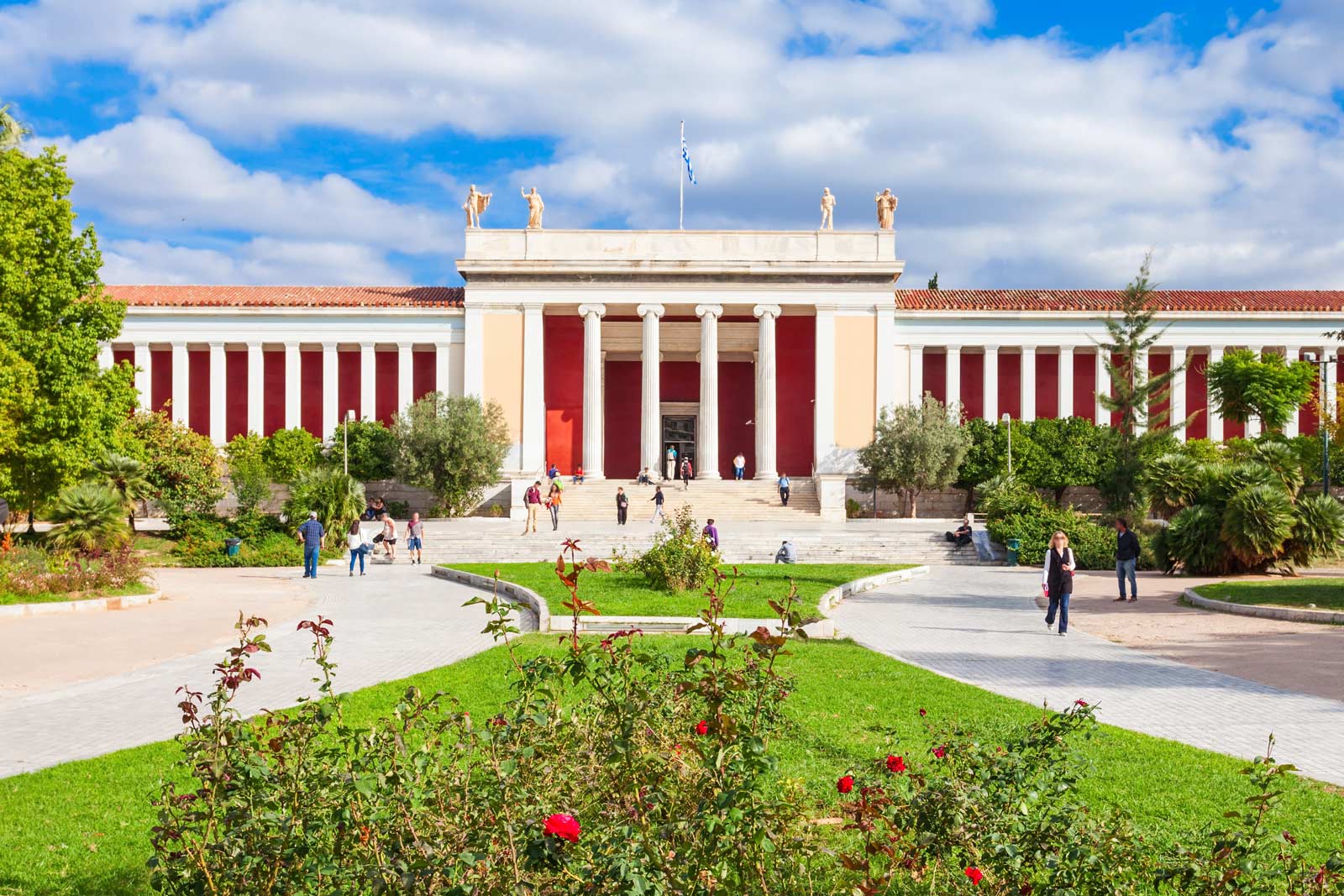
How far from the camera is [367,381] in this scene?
44156 mm

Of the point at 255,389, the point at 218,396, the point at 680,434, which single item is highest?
the point at 255,389

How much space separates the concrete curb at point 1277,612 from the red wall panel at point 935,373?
99.3ft

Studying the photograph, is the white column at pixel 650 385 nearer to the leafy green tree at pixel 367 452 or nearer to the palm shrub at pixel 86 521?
the leafy green tree at pixel 367 452

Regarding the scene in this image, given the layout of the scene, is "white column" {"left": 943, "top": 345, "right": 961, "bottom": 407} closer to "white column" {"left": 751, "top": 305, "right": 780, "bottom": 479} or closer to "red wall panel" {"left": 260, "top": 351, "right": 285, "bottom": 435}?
"white column" {"left": 751, "top": 305, "right": 780, "bottom": 479}

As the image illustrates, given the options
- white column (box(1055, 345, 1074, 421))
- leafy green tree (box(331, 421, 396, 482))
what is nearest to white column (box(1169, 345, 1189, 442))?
white column (box(1055, 345, 1074, 421))

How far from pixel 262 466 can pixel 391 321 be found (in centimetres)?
1048

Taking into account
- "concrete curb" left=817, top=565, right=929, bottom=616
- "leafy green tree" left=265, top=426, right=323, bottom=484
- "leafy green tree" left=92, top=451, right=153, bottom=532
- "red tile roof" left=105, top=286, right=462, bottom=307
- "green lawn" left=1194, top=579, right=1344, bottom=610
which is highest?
"red tile roof" left=105, top=286, right=462, bottom=307

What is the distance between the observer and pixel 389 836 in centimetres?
311

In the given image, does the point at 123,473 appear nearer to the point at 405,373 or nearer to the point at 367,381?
the point at 367,381

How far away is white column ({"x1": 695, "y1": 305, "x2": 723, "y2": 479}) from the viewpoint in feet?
139

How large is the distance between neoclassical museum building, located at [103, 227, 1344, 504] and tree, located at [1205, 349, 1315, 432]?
2094mm

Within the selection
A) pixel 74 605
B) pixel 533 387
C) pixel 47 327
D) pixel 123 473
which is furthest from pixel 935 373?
pixel 74 605

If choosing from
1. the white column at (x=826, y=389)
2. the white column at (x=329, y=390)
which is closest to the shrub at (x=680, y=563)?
the white column at (x=826, y=389)

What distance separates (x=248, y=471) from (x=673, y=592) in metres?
20.3
